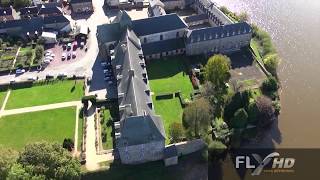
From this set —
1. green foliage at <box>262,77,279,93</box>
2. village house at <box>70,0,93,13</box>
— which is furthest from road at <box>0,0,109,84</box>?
green foliage at <box>262,77,279,93</box>

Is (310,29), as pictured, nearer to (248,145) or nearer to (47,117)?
(248,145)

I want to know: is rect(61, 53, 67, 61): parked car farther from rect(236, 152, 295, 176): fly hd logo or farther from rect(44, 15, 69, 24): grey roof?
rect(236, 152, 295, 176): fly hd logo

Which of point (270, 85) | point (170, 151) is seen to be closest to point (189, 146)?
point (170, 151)

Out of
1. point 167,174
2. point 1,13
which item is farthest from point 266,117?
point 1,13

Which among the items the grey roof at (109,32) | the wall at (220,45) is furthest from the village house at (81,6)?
the wall at (220,45)

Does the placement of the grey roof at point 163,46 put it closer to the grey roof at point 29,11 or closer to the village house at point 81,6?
the village house at point 81,6

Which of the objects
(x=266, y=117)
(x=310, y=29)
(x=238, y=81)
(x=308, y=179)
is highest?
(x=310, y=29)
